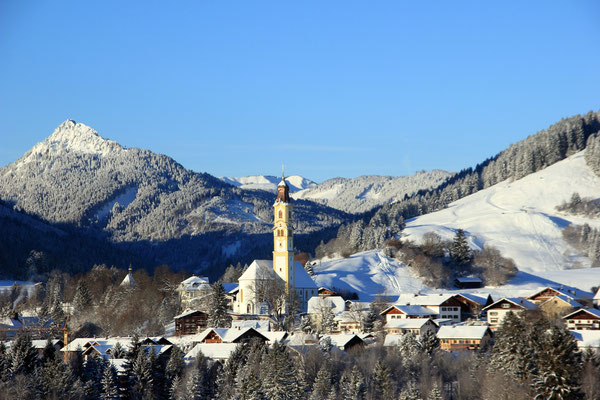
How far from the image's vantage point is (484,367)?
78375 millimetres

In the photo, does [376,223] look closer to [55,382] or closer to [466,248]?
[466,248]

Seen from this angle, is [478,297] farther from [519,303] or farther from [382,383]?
[382,383]

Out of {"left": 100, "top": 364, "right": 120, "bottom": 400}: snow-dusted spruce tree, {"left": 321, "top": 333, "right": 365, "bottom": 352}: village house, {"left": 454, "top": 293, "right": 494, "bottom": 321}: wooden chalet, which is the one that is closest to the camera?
{"left": 100, "top": 364, "right": 120, "bottom": 400}: snow-dusted spruce tree

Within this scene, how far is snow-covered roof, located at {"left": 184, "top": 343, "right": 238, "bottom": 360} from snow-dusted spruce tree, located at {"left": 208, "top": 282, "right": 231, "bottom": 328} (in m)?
16.0

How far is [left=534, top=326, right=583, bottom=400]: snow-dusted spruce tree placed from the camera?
65.1m

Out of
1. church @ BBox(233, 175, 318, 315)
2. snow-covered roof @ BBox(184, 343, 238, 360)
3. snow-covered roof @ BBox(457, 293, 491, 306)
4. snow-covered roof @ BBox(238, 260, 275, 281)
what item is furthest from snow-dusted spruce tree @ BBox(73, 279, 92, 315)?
snow-covered roof @ BBox(457, 293, 491, 306)

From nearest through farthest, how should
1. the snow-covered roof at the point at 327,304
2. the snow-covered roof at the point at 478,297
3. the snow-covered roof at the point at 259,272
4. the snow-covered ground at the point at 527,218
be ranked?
the snow-covered roof at the point at 327,304 < the snow-covered roof at the point at 478,297 < the snow-covered roof at the point at 259,272 < the snow-covered ground at the point at 527,218

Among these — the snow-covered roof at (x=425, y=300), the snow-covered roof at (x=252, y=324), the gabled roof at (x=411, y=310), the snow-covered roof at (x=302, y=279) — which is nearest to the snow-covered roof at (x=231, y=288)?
the snow-covered roof at (x=302, y=279)

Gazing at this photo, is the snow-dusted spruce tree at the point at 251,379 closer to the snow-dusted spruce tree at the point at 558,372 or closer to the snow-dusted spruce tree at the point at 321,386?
the snow-dusted spruce tree at the point at 321,386

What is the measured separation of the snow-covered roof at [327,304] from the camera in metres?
110

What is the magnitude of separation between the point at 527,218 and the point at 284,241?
5850 cm

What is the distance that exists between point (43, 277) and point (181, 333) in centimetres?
8439

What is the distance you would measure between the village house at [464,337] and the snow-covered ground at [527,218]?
5078 cm

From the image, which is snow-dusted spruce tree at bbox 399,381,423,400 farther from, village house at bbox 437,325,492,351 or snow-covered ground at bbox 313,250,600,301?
snow-covered ground at bbox 313,250,600,301
